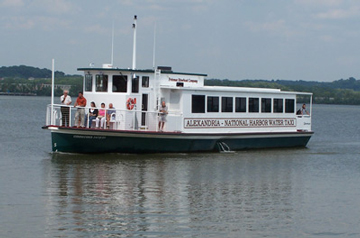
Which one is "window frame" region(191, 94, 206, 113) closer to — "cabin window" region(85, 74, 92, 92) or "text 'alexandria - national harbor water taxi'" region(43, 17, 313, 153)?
"text 'alexandria - national harbor water taxi'" region(43, 17, 313, 153)

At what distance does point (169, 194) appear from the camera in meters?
17.6

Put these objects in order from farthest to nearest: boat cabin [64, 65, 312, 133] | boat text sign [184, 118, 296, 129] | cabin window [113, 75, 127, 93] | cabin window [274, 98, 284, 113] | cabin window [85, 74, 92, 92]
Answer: cabin window [274, 98, 284, 113]
boat text sign [184, 118, 296, 129]
cabin window [85, 74, 92, 92]
cabin window [113, 75, 127, 93]
boat cabin [64, 65, 312, 133]

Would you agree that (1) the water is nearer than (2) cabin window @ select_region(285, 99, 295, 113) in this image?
Yes

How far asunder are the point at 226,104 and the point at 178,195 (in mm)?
10632

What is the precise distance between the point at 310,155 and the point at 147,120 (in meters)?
7.38

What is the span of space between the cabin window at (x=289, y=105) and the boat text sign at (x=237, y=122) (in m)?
0.41

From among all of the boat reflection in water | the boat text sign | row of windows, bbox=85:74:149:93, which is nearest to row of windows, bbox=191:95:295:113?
the boat text sign

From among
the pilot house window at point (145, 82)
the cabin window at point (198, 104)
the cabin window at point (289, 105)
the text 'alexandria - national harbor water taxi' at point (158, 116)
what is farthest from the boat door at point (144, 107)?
the cabin window at point (289, 105)

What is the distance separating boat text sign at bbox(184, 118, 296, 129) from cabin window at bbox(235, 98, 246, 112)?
0.42m

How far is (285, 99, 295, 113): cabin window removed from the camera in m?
30.5

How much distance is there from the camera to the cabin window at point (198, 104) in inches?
1043

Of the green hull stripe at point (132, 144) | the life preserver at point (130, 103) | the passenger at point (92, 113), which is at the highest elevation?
the life preserver at point (130, 103)

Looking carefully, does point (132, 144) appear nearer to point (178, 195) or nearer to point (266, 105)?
point (266, 105)

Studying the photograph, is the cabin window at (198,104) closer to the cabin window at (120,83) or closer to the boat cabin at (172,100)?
the boat cabin at (172,100)
